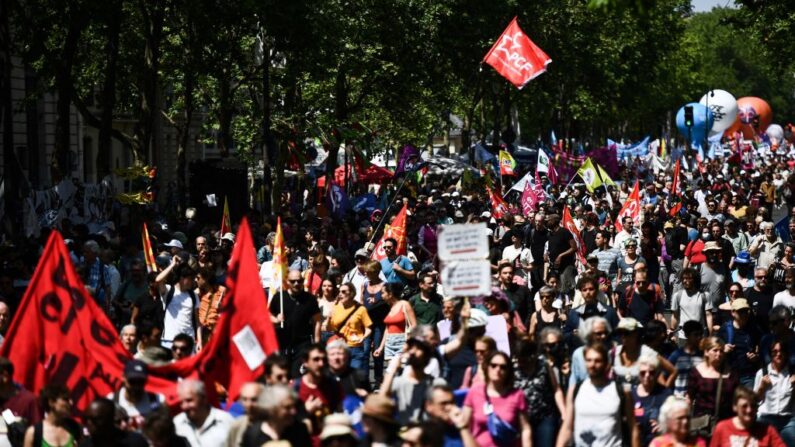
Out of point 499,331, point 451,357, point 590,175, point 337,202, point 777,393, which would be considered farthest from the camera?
point 590,175

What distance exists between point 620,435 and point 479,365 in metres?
0.93

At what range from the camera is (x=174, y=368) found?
30.7ft

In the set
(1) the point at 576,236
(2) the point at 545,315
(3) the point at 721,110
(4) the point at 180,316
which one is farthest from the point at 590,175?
(3) the point at 721,110

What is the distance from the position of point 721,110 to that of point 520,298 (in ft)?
246

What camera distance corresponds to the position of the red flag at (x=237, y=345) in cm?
931

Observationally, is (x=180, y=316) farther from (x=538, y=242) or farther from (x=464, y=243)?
(x=538, y=242)

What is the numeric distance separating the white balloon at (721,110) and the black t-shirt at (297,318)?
71962 millimetres

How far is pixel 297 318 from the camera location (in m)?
13.1

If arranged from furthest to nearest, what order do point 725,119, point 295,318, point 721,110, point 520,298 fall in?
point 725,119 → point 721,110 → point 520,298 → point 295,318

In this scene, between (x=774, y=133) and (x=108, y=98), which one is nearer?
(x=108, y=98)

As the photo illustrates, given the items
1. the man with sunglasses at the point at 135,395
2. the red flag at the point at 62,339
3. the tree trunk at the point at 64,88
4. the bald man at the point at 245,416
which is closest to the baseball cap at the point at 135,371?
the man with sunglasses at the point at 135,395

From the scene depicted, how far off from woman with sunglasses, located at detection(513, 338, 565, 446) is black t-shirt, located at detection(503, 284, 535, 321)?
14.1 feet

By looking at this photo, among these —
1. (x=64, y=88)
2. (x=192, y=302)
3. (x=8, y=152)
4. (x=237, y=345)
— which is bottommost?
(x=192, y=302)

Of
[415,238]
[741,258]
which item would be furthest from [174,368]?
[415,238]
